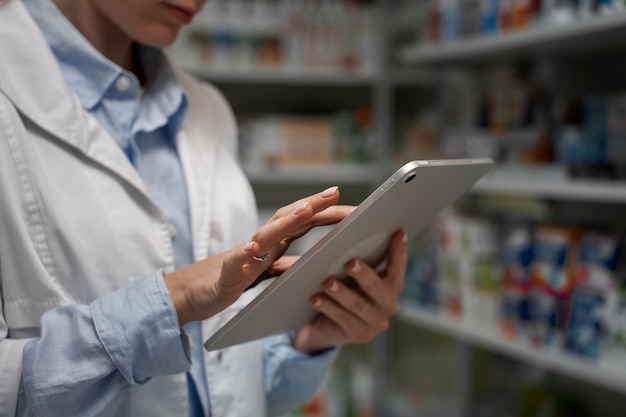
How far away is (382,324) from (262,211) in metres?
1.94

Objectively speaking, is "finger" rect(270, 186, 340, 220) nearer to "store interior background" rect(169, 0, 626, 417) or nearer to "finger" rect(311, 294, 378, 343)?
"finger" rect(311, 294, 378, 343)

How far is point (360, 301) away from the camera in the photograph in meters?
0.99

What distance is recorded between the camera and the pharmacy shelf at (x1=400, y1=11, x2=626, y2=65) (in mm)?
1630

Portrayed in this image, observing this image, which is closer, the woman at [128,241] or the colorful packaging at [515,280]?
the woman at [128,241]

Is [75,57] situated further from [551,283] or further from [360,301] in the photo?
[551,283]

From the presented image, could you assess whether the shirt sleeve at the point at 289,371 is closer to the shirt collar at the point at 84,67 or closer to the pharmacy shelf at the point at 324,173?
the shirt collar at the point at 84,67

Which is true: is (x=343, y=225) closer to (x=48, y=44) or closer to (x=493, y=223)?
(x=48, y=44)

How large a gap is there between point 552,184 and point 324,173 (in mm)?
1122

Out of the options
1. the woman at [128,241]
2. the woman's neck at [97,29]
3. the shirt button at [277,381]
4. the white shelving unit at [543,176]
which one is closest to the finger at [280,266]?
the woman at [128,241]

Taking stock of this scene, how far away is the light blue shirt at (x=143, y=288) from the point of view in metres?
0.83

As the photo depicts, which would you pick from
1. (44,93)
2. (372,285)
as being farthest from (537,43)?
(44,93)

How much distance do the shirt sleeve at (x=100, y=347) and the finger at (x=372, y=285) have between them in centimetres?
27

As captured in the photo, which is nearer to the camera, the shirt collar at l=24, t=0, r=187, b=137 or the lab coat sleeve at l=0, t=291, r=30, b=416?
the lab coat sleeve at l=0, t=291, r=30, b=416

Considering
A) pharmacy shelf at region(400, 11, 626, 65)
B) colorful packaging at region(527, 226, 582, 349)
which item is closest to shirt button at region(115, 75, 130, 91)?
pharmacy shelf at region(400, 11, 626, 65)
